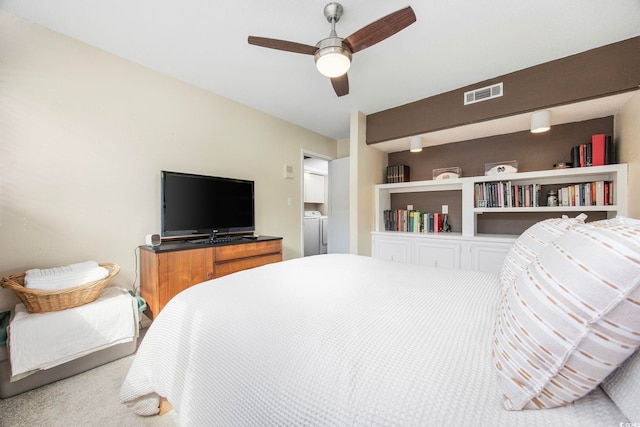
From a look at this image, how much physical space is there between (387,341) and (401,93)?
2.88 metres

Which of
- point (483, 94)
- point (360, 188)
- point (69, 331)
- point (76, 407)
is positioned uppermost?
point (483, 94)

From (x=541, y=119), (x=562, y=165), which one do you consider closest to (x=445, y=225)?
(x=562, y=165)

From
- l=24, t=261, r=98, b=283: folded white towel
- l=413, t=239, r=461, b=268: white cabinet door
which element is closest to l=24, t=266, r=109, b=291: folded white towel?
l=24, t=261, r=98, b=283: folded white towel

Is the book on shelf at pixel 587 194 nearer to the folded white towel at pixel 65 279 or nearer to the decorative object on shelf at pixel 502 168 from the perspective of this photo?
the decorative object on shelf at pixel 502 168

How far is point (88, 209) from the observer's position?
200 cm

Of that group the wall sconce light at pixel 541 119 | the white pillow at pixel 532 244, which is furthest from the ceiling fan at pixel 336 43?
the wall sconce light at pixel 541 119

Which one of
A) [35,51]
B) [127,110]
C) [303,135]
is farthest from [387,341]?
[303,135]

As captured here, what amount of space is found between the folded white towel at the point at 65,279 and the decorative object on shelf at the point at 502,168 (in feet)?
12.6

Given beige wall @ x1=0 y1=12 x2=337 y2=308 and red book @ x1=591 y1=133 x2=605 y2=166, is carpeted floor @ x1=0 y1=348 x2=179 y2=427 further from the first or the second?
red book @ x1=591 y1=133 x2=605 y2=166

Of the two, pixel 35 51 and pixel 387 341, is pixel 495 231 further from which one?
pixel 35 51

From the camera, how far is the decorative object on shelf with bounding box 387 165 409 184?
11.6 feet

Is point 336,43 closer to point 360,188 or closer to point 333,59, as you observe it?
point 333,59

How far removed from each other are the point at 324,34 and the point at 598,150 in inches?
108

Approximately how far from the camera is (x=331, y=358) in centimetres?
65
